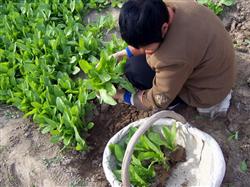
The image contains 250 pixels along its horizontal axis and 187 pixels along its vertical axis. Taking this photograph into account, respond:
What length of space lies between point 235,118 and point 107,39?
1.11 m

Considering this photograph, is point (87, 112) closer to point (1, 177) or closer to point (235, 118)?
point (1, 177)

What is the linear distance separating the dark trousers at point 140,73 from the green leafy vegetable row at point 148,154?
11.1 inches

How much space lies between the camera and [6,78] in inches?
113

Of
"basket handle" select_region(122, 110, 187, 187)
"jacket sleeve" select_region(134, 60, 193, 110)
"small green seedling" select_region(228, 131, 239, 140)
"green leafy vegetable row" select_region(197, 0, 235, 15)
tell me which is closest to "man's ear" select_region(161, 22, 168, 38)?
"jacket sleeve" select_region(134, 60, 193, 110)

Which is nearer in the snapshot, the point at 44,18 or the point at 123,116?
the point at 123,116

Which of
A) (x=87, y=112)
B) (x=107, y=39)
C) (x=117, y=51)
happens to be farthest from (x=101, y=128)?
(x=107, y=39)

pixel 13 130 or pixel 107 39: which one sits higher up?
pixel 107 39

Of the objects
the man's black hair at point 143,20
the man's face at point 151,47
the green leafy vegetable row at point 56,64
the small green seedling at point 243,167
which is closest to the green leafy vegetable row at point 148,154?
the green leafy vegetable row at point 56,64

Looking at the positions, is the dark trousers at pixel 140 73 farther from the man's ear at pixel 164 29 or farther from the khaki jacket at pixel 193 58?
the man's ear at pixel 164 29

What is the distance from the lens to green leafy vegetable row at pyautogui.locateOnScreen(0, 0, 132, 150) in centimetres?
261

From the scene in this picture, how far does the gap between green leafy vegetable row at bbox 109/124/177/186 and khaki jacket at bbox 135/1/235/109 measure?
0.59ft

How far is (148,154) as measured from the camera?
236 cm

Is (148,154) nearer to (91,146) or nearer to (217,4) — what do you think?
(91,146)

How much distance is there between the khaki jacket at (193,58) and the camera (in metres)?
2.08
